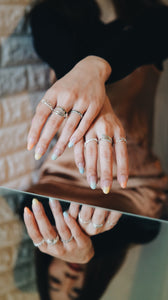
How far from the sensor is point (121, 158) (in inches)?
24.1

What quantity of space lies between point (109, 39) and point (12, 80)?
245 millimetres

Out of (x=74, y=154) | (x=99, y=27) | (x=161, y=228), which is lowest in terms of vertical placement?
(x=161, y=228)

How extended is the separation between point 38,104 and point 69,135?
11 cm

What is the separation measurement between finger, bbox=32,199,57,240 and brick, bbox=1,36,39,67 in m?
0.32

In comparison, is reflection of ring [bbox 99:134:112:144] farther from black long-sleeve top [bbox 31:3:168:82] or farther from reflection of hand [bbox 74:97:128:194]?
black long-sleeve top [bbox 31:3:168:82]

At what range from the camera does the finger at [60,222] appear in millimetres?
507

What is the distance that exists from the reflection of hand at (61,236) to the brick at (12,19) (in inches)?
15.3

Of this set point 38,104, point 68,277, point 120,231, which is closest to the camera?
point 68,277

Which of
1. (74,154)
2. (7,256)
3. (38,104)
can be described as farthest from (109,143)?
(7,256)

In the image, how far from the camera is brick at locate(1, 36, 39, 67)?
64 centimetres

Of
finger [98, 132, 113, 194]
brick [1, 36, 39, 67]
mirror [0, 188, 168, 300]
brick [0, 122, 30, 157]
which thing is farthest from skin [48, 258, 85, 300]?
brick [1, 36, 39, 67]

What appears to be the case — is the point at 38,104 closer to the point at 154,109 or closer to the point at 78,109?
the point at 78,109

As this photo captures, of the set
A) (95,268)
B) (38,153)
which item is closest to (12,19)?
(38,153)

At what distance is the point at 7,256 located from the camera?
1.43ft
